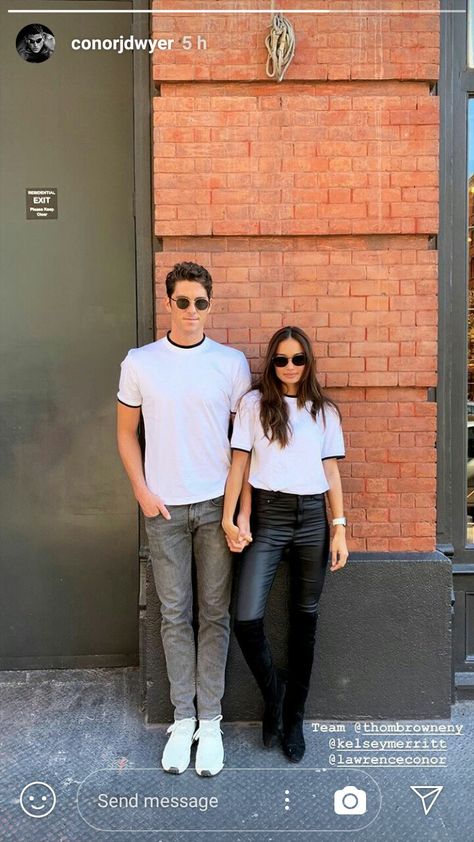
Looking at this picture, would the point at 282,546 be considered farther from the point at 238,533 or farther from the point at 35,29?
→ the point at 35,29

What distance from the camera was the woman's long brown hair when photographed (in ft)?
10.6

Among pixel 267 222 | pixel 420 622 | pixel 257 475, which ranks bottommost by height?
pixel 420 622

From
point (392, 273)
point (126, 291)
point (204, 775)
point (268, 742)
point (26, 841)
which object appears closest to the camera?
point (26, 841)

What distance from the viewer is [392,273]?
3697 mm

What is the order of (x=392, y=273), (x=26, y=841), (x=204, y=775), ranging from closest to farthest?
(x=26, y=841)
(x=204, y=775)
(x=392, y=273)

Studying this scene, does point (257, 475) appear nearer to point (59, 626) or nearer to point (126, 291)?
point (126, 291)

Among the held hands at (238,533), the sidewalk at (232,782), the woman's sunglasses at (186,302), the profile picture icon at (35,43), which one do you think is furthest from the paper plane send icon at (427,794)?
the profile picture icon at (35,43)

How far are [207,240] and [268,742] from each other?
2.77 metres

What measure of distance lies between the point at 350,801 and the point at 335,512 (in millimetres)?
1378

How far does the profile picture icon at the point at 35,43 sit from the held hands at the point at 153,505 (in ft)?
9.25

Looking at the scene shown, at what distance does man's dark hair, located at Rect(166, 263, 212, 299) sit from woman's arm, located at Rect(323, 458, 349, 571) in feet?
3.55

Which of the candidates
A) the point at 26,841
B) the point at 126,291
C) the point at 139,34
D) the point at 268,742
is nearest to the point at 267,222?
the point at 126,291

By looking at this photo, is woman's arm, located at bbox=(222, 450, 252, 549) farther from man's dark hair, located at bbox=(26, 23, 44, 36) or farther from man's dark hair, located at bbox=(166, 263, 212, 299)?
man's dark hair, located at bbox=(26, 23, 44, 36)

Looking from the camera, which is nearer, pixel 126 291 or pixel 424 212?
pixel 424 212
